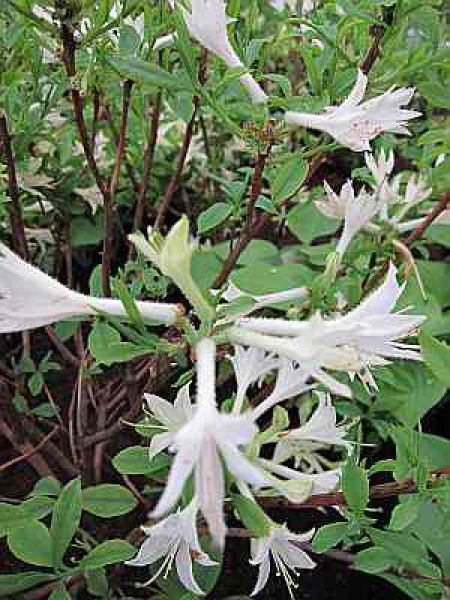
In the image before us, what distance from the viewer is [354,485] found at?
29.6 inches

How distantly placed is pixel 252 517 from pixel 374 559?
1.07 feet

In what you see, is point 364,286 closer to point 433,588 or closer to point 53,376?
point 433,588

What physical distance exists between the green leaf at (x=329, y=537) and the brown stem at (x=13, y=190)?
A: 533 mm

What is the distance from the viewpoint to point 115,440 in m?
1.39

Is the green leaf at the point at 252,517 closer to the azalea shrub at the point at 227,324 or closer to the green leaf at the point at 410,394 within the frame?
the azalea shrub at the point at 227,324

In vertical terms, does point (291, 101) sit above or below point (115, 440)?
above

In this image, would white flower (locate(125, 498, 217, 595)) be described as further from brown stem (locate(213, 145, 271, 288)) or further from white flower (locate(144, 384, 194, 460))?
brown stem (locate(213, 145, 271, 288))

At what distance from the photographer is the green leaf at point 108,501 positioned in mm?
822

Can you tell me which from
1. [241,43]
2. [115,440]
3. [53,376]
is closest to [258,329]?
[241,43]

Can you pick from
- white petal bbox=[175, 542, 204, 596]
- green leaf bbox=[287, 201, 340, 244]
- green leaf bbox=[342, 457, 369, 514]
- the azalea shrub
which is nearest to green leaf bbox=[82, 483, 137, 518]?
the azalea shrub

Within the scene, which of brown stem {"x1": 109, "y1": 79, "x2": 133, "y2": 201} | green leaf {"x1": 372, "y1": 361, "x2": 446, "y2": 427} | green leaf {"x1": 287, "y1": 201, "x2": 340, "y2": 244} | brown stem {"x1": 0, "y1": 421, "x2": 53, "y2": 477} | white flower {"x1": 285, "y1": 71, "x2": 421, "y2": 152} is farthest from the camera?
green leaf {"x1": 287, "y1": 201, "x2": 340, "y2": 244}

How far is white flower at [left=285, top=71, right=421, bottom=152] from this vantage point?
739 millimetres

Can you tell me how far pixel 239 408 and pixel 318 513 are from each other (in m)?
0.72

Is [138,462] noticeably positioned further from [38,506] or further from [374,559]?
[374,559]
